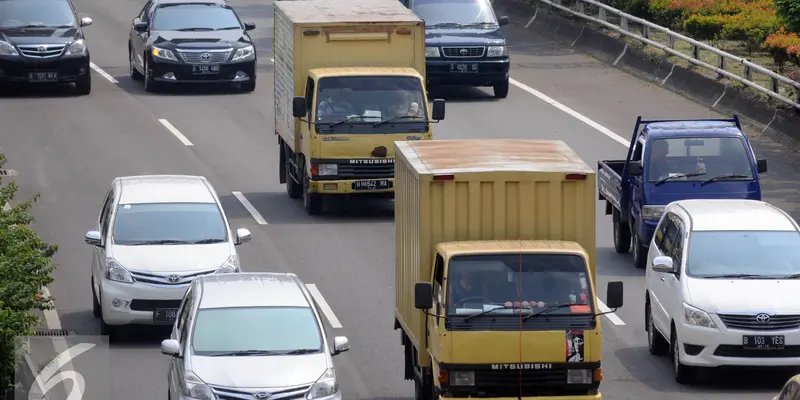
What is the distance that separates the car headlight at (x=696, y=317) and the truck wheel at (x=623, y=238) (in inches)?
251

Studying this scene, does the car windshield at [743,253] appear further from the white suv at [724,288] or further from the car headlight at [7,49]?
the car headlight at [7,49]

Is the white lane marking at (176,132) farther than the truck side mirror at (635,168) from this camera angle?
Yes

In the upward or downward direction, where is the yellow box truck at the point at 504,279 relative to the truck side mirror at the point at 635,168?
upward

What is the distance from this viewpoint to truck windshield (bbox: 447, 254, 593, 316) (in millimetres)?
14891

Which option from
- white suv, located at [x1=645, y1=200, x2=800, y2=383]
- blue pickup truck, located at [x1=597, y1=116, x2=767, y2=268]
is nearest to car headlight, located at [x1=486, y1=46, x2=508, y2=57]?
blue pickup truck, located at [x1=597, y1=116, x2=767, y2=268]

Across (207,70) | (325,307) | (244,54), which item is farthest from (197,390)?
(244,54)

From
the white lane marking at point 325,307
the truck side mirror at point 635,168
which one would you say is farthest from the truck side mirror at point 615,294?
the truck side mirror at point 635,168

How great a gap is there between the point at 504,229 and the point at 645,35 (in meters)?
21.8

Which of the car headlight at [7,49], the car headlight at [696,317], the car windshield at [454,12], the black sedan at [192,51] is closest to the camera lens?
the car headlight at [696,317]

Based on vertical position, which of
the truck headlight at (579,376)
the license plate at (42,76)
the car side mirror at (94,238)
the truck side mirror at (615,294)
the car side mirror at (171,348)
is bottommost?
the license plate at (42,76)

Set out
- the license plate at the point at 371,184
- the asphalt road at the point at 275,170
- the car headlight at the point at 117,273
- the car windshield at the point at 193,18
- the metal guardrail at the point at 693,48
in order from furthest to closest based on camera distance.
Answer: the car windshield at the point at 193,18, the metal guardrail at the point at 693,48, the license plate at the point at 371,184, the car headlight at the point at 117,273, the asphalt road at the point at 275,170

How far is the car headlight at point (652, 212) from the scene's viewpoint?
22.9 meters

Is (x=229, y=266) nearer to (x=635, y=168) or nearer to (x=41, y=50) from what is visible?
(x=635, y=168)

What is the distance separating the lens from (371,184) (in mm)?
26062
